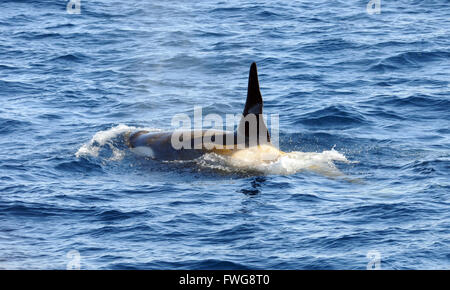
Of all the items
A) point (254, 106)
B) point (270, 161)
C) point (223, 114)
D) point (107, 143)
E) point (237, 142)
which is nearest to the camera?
point (254, 106)

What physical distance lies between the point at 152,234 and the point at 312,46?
57.3 ft

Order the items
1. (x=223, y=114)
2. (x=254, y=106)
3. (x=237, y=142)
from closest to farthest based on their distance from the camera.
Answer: (x=254, y=106), (x=237, y=142), (x=223, y=114)

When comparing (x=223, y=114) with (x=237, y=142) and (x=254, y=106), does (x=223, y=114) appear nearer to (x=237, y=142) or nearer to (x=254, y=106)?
(x=237, y=142)

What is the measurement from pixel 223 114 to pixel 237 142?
502 cm

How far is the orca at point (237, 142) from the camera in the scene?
16609mm

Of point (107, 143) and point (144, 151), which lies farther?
point (107, 143)

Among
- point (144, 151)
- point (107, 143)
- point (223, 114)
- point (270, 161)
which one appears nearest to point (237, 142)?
point (270, 161)

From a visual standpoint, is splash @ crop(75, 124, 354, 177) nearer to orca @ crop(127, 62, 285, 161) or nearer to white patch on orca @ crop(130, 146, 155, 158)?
orca @ crop(127, 62, 285, 161)

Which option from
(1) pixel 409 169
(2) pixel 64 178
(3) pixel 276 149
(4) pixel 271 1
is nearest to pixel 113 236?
(2) pixel 64 178

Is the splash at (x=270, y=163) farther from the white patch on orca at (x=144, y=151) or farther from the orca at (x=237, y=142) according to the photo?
the white patch on orca at (x=144, y=151)

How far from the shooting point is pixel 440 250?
12.2 metres

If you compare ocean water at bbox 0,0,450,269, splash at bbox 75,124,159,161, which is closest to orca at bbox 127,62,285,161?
ocean water at bbox 0,0,450,269

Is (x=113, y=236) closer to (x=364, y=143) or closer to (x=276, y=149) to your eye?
(x=276, y=149)

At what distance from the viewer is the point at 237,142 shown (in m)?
17.0
